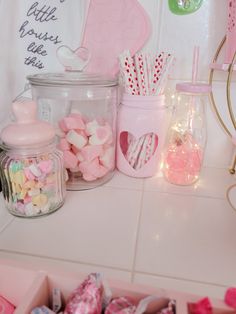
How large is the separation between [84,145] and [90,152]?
0.8 inches

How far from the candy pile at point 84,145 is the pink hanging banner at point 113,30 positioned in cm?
16

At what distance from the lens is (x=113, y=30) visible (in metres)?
0.59

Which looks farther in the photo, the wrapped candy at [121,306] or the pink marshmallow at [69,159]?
the pink marshmallow at [69,159]

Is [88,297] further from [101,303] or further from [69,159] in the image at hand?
[69,159]

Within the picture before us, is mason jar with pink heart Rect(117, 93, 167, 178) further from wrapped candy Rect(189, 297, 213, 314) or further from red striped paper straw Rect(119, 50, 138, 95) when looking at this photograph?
wrapped candy Rect(189, 297, 213, 314)

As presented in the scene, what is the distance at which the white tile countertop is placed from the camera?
1.10 ft

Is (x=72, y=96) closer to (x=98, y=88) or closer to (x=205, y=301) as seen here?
(x=98, y=88)

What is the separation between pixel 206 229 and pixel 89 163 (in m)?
0.26

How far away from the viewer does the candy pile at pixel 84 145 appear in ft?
1.71

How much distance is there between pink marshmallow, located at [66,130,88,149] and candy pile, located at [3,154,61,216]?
3.4 inches

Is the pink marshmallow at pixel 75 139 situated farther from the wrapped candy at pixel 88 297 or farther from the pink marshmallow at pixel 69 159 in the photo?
the wrapped candy at pixel 88 297

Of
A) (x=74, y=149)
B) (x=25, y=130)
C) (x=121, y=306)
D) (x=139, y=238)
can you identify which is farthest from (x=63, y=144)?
(x=121, y=306)

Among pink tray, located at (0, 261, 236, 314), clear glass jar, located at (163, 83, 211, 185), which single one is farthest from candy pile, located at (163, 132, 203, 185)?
pink tray, located at (0, 261, 236, 314)

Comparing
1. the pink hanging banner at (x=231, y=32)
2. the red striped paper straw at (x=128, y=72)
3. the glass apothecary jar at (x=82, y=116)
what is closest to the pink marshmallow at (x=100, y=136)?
the glass apothecary jar at (x=82, y=116)
